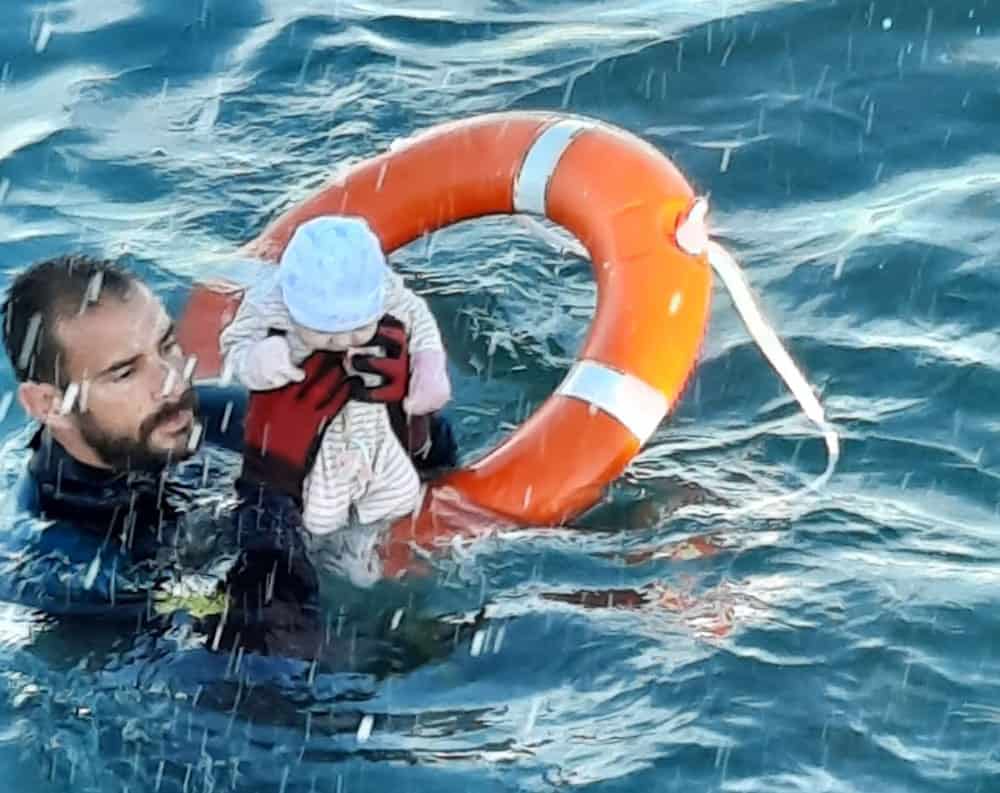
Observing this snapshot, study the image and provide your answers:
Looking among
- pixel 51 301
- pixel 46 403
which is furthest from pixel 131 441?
pixel 51 301

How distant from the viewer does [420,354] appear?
4902mm

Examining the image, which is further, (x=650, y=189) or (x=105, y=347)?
(x=650, y=189)

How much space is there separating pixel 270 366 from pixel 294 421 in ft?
0.56

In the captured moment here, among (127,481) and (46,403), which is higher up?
(46,403)

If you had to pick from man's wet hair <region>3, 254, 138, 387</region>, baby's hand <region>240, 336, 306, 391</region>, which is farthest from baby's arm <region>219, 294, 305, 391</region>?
man's wet hair <region>3, 254, 138, 387</region>

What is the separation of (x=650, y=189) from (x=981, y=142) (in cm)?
221

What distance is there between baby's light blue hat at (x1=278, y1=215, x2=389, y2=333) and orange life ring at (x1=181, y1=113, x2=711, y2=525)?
682 millimetres

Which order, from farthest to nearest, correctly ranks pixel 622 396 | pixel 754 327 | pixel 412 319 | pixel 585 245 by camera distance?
1. pixel 585 245
2. pixel 754 327
3. pixel 622 396
4. pixel 412 319

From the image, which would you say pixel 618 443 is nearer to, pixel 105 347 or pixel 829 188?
pixel 105 347

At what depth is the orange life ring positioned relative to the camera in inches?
205

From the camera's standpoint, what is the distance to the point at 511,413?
6.02 m

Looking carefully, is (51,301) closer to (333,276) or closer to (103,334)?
(103,334)

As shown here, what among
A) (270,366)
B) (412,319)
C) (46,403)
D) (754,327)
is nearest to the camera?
(270,366)

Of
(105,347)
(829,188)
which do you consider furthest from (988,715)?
(829,188)
